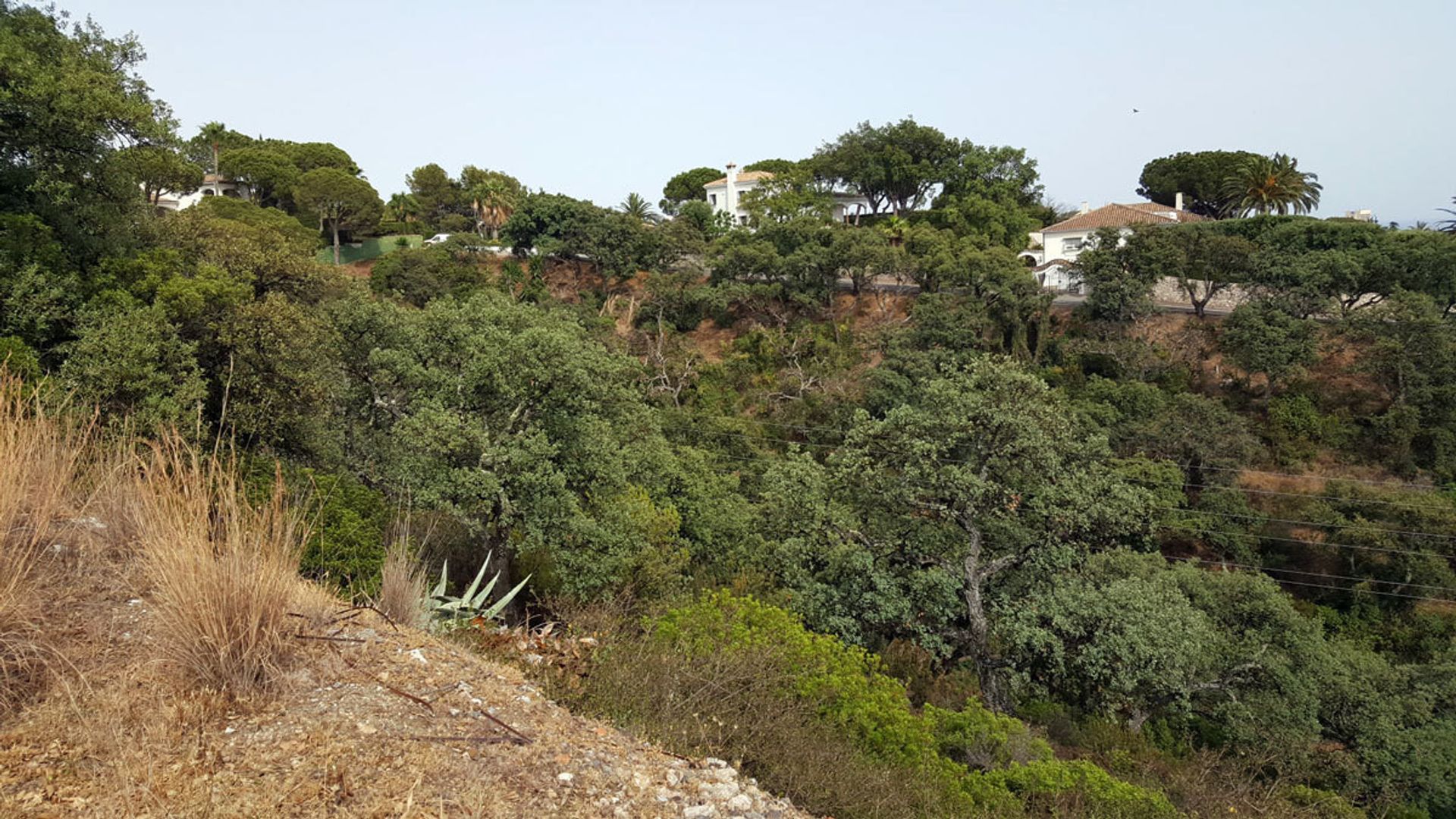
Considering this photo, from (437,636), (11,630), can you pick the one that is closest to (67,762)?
(11,630)

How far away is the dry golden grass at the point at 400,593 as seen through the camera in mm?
4320

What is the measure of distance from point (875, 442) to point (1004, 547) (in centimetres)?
248

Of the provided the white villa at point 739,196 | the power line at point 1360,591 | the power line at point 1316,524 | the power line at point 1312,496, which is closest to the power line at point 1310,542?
the power line at point 1316,524

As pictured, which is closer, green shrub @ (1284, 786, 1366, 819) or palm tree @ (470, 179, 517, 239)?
green shrub @ (1284, 786, 1366, 819)

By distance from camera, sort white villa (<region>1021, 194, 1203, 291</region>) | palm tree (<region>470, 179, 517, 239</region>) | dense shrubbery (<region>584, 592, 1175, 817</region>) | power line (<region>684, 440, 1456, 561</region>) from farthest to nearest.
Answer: palm tree (<region>470, 179, 517, 239</region>) → white villa (<region>1021, 194, 1203, 291</region>) → power line (<region>684, 440, 1456, 561</region>) → dense shrubbery (<region>584, 592, 1175, 817</region>)

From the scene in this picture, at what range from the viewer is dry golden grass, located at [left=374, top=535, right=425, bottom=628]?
4.32 m

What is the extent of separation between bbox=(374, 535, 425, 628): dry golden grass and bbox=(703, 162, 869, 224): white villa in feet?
131

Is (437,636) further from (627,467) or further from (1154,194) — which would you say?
(1154,194)

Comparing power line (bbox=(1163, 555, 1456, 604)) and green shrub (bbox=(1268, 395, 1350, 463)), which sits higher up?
green shrub (bbox=(1268, 395, 1350, 463))

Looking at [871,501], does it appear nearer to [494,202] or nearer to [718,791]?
[718,791]

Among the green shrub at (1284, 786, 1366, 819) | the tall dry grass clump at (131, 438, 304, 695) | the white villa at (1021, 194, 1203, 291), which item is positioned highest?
the white villa at (1021, 194, 1203, 291)

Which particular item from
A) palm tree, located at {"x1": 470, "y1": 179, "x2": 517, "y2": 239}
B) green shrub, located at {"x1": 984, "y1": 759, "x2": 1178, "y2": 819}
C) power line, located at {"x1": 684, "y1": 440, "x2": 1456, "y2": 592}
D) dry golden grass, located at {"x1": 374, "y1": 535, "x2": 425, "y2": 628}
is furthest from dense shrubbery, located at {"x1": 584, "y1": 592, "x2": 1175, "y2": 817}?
palm tree, located at {"x1": 470, "y1": 179, "x2": 517, "y2": 239}

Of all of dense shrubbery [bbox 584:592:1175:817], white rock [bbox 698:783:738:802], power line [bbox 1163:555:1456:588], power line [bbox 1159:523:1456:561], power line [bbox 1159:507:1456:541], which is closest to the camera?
white rock [bbox 698:783:738:802]

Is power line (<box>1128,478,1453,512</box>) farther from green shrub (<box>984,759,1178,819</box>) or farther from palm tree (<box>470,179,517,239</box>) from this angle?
palm tree (<box>470,179,517,239</box>)
